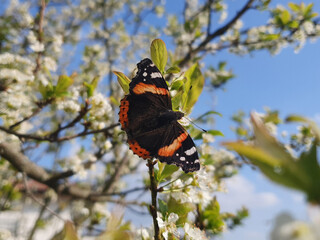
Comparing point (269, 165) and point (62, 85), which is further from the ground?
point (62, 85)

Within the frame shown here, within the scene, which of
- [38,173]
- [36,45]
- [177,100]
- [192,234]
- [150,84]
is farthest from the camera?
[36,45]

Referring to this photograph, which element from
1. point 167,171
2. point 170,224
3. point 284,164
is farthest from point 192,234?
point 284,164

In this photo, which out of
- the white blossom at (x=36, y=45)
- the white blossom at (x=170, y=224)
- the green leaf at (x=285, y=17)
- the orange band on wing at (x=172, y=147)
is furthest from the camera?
the green leaf at (x=285, y=17)

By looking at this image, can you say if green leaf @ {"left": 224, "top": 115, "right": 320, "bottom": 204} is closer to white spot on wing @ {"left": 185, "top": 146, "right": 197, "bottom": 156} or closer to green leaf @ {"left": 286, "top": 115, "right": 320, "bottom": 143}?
green leaf @ {"left": 286, "top": 115, "right": 320, "bottom": 143}

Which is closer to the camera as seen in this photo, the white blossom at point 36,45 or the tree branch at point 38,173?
the tree branch at point 38,173

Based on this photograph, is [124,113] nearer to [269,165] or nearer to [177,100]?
[177,100]

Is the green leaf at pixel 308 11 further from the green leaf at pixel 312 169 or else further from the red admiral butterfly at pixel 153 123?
the green leaf at pixel 312 169

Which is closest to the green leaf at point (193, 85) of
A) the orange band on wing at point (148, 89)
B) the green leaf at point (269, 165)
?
the orange band on wing at point (148, 89)
